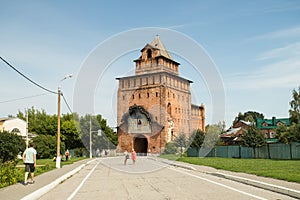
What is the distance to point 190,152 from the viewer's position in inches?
2232

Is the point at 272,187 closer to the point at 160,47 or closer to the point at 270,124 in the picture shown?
the point at 160,47

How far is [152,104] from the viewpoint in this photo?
7206 cm

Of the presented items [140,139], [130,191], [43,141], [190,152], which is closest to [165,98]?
[140,139]

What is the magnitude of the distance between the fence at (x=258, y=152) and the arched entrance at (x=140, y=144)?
17172 millimetres

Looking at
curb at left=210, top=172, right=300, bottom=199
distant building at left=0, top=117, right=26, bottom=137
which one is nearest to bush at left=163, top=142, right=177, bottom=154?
distant building at left=0, top=117, right=26, bottom=137

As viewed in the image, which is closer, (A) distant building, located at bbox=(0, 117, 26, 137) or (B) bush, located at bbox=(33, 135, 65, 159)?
(B) bush, located at bbox=(33, 135, 65, 159)

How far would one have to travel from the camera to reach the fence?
37.7m

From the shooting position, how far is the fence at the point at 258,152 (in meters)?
37.7

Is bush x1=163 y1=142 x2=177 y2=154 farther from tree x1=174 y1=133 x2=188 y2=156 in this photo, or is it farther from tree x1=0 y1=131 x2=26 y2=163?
tree x1=0 y1=131 x2=26 y2=163

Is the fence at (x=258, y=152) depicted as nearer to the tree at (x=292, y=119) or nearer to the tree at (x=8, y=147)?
the tree at (x=292, y=119)

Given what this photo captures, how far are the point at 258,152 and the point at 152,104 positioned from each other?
31.5 metres

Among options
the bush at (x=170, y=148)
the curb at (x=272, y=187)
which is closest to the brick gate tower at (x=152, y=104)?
the bush at (x=170, y=148)

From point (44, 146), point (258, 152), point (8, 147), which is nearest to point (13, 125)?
point (44, 146)

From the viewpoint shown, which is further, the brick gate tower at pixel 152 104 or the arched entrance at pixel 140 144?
the arched entrance at pixel 140 144
